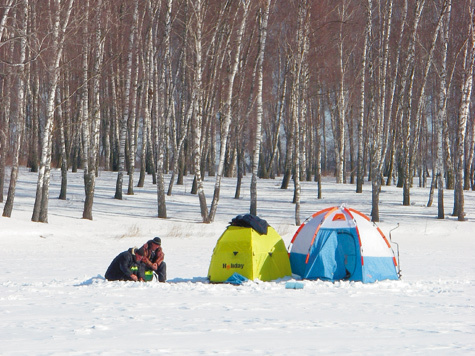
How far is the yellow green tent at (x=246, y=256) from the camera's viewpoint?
11.0 metres

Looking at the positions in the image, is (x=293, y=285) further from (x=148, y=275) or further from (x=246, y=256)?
(x=148, y=275)

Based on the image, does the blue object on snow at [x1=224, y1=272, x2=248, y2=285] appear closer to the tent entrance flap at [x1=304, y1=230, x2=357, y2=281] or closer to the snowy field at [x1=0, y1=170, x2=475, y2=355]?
the snowy field at [x1=0, y1=170, x2=475, y2=355]

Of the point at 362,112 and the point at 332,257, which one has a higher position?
the point at 362,112

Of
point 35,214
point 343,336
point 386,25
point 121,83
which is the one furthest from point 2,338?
point 121,83

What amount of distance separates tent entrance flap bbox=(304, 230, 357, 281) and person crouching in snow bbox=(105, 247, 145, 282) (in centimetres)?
317

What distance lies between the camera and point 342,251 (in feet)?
38.5

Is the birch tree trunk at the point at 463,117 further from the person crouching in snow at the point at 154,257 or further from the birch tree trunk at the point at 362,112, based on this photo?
the person crouching in snow at the point at 154,257

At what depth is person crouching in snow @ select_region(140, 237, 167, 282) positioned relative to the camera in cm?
1084

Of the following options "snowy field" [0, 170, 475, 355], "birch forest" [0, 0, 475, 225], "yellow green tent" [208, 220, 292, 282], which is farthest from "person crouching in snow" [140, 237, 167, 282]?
"birch forest" [0, 0, 475, 225]

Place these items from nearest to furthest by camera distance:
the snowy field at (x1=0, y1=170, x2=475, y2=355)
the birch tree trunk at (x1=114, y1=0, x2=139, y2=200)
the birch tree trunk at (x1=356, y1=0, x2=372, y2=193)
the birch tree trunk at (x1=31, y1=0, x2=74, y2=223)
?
the snowy field at (x1=0, y1=170, x2=475, y2=355)
the birch tree trunk at (x1=31, y1=0, x2=74, y2=223)
the birch tree trunk at (x1=114, y1=0, x2=139, y2=200)
the birch tree trunk at (x1=356, y1=0, x2=372, y2=193)

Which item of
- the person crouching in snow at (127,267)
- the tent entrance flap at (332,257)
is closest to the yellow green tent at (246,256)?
A: the tent entrance flap at (332,257)

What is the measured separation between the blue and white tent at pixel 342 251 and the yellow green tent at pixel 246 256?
0.60 m

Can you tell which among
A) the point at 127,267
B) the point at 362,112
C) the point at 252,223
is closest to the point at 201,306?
the point at 127,267

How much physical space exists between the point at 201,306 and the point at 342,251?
4.24 m
